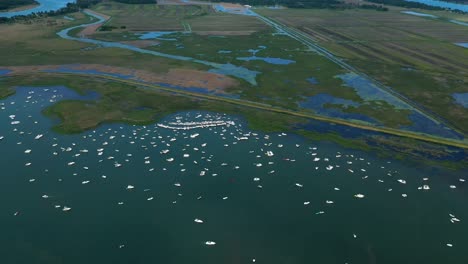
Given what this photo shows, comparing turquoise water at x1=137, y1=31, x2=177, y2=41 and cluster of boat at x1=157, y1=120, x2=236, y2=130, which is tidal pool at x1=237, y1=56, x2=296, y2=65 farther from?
cluster of boat at x1=157, y1=120, x2=236, y2=130

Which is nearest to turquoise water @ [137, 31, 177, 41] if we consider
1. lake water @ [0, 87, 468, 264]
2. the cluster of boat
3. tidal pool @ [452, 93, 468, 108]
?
the cluster of boat

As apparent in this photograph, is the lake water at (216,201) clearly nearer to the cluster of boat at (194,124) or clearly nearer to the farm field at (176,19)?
the cluster of boat at (194,124)

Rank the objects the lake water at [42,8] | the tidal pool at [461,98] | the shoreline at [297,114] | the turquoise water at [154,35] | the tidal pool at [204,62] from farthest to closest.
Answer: the lake water at [42,8] < the turquoise water at [154,35] < the tidal pool at [204,62] < the tidal pool at [461,98] < the shoreline at [297,114]

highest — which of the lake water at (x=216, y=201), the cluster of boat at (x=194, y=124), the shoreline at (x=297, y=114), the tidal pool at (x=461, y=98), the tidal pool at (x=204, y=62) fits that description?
the tidal pool at (x=204, y=62)

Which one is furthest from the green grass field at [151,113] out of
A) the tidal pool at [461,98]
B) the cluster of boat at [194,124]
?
the tidal pool at [461,98]

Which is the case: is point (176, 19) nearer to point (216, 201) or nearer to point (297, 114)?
point (297, 114)

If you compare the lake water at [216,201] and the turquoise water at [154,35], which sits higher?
the turquoise water at [154,35]
